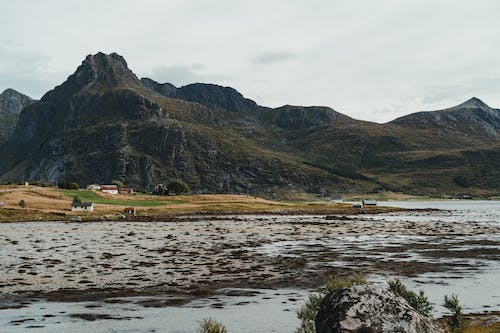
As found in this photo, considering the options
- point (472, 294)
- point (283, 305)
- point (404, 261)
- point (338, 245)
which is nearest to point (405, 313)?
point (283, 305)

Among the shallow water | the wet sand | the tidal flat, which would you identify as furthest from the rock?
the wet sand

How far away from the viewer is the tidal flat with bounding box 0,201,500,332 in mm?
29328

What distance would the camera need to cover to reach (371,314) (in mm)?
14547

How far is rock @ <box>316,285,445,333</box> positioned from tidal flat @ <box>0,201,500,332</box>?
432 inches

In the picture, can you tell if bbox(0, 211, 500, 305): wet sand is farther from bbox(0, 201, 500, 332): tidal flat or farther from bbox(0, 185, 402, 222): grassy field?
bbox(0, 185, 402, 222): grassy field

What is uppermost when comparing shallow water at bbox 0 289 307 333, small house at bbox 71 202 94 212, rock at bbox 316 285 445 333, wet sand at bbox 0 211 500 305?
Answer: rock at bbox 316 285 445 333

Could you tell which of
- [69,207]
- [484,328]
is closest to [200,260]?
[484,328]

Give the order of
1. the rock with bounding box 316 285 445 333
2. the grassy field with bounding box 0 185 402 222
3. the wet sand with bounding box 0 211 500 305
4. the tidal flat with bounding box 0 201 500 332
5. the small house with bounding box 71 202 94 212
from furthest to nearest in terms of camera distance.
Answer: the small house with bounding box 71 202 94 212 → the grassy field with bounding box 0 185 402 222 → the wet sand with bounding box 0 211 500 305 → the tidal flat with bounding box 0 201 500 332 → the rock with bounding box 316 285 445 333

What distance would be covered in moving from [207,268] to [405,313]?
111 ft

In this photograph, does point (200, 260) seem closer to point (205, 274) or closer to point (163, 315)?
point (205, 274)

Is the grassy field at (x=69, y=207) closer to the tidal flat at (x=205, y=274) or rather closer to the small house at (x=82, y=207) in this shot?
the small house at (x=82, y=207)

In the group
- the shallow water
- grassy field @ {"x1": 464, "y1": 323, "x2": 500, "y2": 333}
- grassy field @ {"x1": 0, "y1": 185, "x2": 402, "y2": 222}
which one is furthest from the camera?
grassy field @ {"x1": 0, "y1": 185, "x2": 402, "y2": 222}

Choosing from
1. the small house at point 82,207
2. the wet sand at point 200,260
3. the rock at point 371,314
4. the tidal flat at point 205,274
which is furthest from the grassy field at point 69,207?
the rock at point 371,314

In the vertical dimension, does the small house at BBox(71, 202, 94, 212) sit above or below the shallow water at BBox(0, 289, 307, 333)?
above
